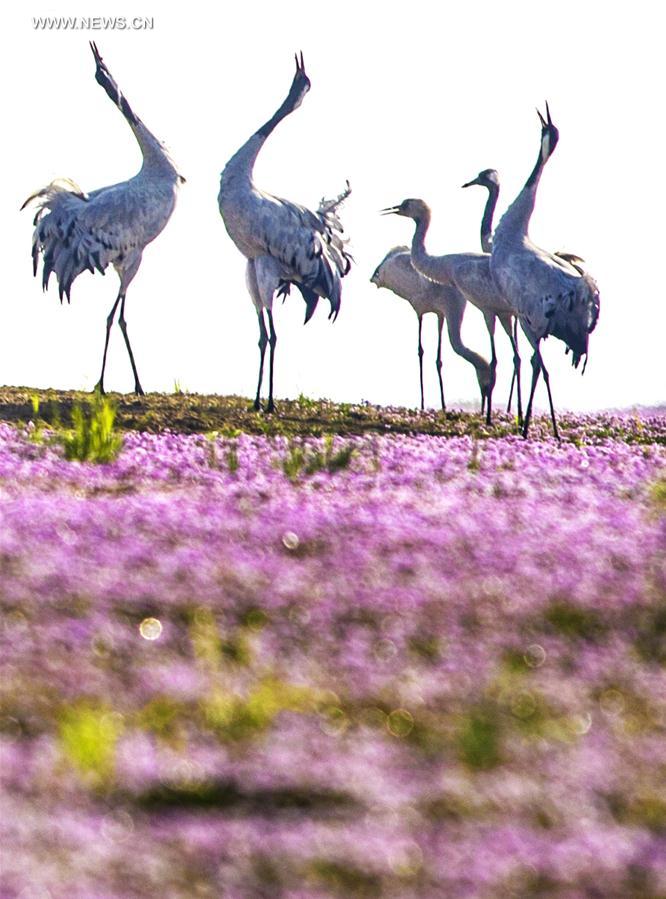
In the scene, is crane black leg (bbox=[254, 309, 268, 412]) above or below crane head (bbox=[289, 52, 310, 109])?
below

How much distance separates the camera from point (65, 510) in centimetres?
1054

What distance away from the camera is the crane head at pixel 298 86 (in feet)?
80.7

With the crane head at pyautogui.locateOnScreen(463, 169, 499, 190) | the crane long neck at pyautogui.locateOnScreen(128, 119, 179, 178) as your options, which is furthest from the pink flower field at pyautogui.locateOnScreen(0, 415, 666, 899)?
the crane head at pyautogui.locateOnScreen(463, 169, 499, 190)

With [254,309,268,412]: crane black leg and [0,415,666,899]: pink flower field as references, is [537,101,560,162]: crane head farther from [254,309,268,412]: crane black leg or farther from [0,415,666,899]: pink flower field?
[0,415,666,899]: pink flower field

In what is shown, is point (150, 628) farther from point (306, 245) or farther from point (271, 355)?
point (306, 245)

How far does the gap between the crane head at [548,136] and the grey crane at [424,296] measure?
5.09m

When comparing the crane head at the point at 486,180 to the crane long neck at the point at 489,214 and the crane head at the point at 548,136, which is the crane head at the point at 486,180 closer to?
the crane long neck at the point at 489,214

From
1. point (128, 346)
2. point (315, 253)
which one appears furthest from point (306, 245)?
point (128, 346)

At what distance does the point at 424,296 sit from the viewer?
29484 millimetres

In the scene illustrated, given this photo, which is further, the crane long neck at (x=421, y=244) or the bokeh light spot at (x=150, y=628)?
the crane long neck at (x=421, y=244)

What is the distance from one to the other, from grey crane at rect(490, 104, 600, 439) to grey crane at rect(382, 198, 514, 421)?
2.12m

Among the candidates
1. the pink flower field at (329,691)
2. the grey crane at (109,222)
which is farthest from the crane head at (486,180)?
the pink flower field at (329,691)

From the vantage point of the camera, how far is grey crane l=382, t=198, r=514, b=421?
24.7 m

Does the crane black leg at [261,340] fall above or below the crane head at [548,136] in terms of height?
below
